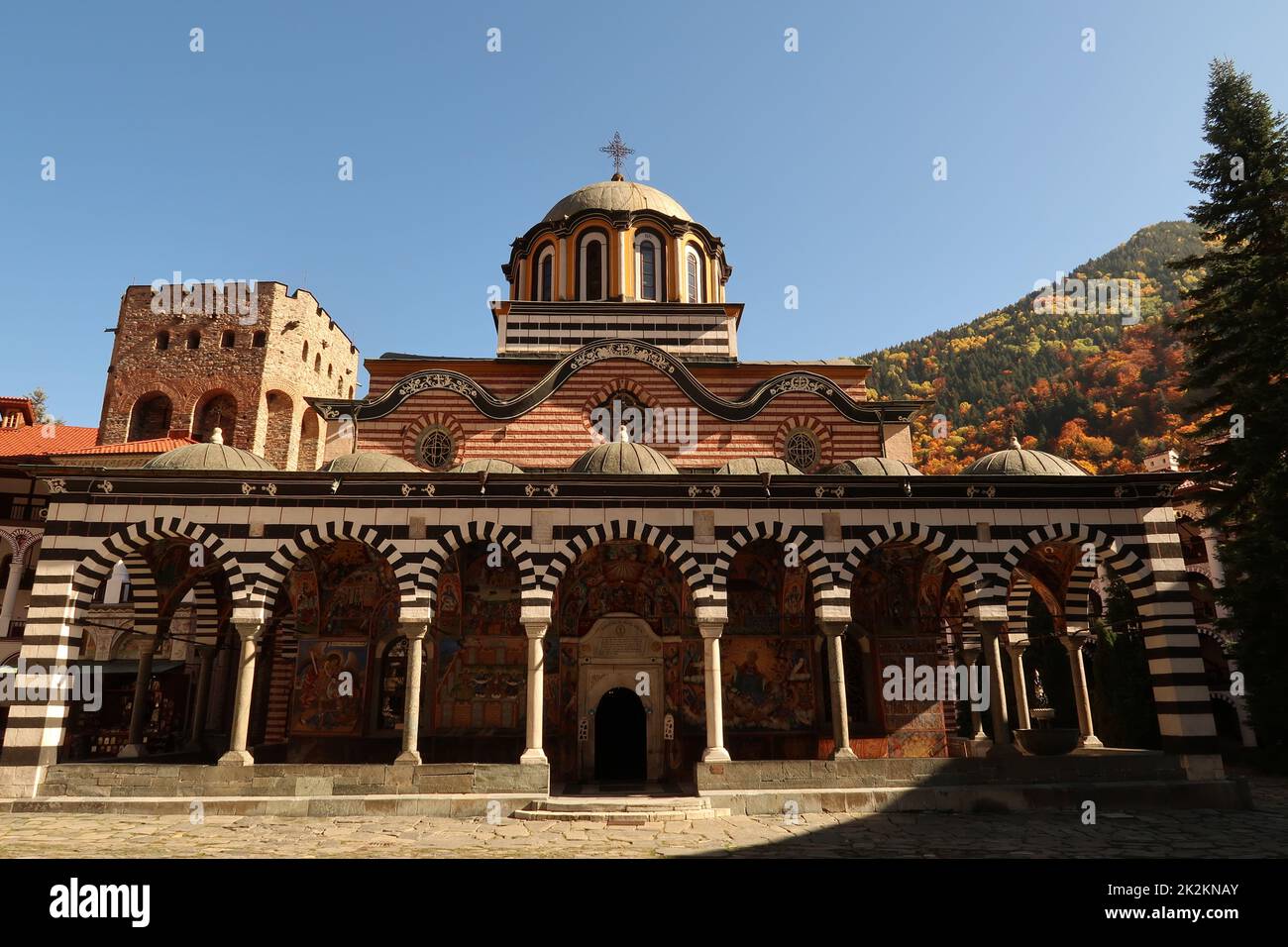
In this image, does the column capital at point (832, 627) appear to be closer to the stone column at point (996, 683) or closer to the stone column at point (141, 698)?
the stone column at point (996, 683)

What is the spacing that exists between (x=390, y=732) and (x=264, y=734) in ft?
11.6

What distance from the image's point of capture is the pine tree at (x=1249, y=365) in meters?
16.0

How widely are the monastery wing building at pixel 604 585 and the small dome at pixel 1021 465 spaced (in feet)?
0.21

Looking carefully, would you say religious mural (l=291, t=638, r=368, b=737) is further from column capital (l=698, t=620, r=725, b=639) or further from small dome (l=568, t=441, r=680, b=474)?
column capital (l=698, t=620, r=725, b=639)

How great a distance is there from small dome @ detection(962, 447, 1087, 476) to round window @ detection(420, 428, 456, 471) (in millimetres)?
10611

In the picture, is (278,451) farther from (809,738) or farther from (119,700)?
(809,738)

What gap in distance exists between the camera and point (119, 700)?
24.1 metres

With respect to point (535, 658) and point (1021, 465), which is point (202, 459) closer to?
point (535, 658)

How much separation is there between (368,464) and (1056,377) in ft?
195

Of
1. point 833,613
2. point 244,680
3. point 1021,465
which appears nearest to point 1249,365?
point 1021,465

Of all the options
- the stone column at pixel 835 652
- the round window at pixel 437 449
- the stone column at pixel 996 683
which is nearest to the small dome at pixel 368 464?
the round window at pixel 437 449
